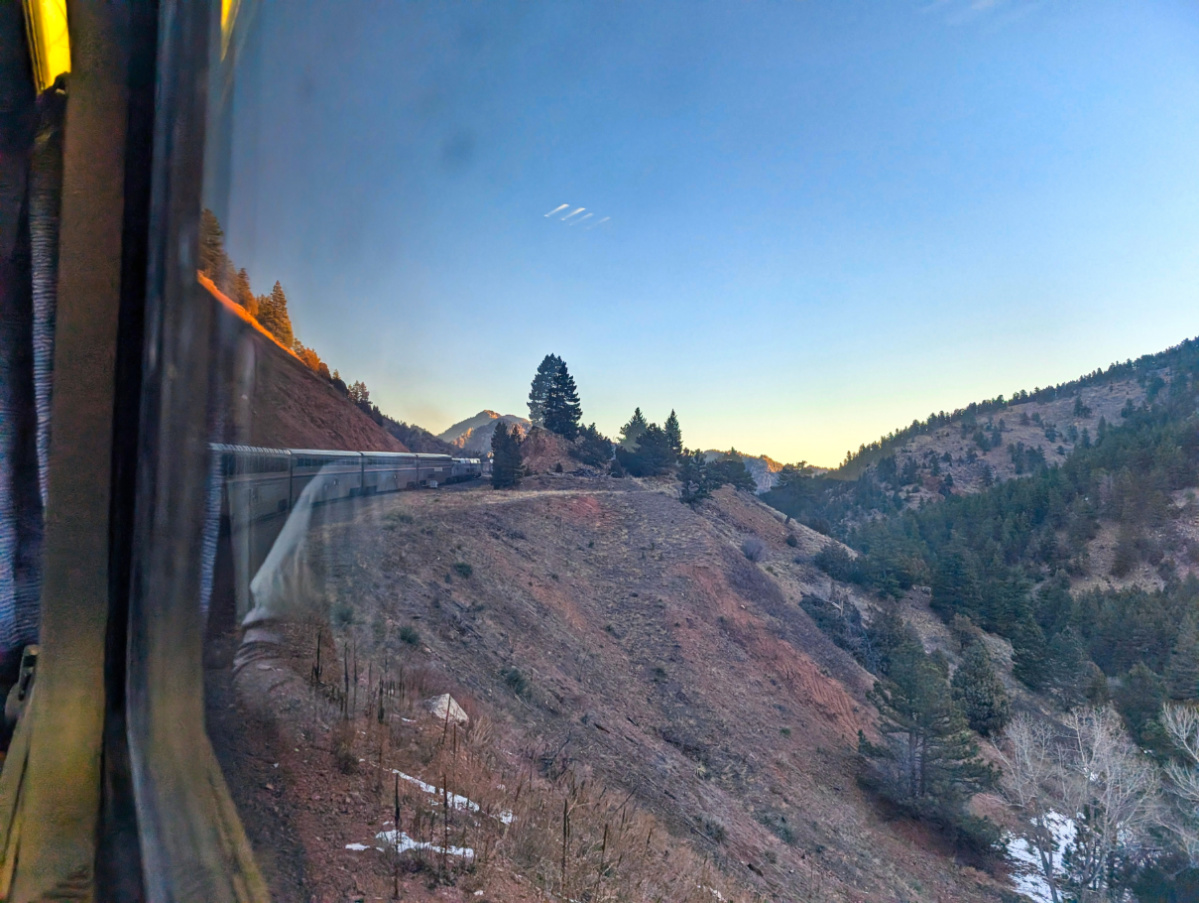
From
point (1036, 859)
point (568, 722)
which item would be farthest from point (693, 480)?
point (568, 722)

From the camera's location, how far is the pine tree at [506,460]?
17.3 m

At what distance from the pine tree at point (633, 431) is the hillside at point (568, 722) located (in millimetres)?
16918

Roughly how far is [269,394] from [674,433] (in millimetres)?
45781

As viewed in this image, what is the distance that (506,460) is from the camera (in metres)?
19.4

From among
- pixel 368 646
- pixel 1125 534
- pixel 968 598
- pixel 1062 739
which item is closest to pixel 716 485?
pixel 968 598

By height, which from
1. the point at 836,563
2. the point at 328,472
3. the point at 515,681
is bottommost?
the point at 836,563

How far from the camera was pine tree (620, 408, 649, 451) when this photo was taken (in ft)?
146

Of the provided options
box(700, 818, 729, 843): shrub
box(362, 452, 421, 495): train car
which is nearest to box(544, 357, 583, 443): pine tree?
box(700, 818, 729, 843): shrub

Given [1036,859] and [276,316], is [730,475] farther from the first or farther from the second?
[276,316]

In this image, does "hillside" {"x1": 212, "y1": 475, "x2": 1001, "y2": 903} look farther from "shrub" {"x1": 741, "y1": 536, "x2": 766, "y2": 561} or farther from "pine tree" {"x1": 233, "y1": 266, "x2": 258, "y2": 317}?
"shrub" {"x1": 741, "y1": 536, "x2": 766, "y2": 561}

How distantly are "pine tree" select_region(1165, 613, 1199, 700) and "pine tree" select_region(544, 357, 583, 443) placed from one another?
82.0 feet

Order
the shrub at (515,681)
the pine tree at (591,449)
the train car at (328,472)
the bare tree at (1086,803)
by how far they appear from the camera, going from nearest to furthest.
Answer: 1. the train car at (328,472)
2. the bare tree at (1086,803)
3. the shrub at (515,681)
4. the pine tree at (591,449)

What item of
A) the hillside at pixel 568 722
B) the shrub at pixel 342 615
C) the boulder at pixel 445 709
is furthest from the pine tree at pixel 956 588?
the shrub at pixel 342 615

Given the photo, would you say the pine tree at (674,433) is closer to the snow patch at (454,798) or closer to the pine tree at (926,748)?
the pine tree at (926,748)
